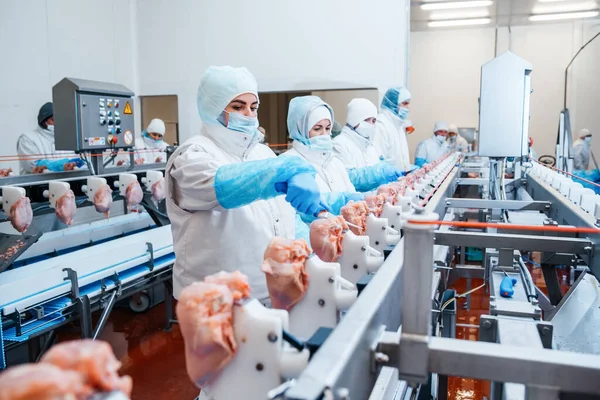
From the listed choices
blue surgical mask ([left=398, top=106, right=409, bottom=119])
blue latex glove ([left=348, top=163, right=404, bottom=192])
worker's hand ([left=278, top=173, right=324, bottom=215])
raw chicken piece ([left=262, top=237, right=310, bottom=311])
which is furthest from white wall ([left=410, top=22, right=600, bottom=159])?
raw chicken piece ([left=262, top=237, right=310, bottom=311])

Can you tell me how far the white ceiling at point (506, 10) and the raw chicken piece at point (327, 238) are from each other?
8.51 m

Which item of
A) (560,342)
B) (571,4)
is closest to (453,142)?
(571,4)

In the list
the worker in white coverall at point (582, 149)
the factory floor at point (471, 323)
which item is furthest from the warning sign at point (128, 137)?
the worker in white coverall at point (582, 149)

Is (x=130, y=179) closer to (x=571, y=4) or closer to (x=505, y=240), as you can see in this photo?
(x=505, y=240)

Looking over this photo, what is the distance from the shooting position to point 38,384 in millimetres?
586

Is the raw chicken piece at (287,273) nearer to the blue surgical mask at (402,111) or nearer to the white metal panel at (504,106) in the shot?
the white metal panel at (504,106)

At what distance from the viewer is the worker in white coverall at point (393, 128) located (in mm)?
6086

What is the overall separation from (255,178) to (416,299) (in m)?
0.90

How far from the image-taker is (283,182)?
183 centimetres

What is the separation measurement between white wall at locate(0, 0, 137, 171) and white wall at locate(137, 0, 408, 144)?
0.70m

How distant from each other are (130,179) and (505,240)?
3250 mm

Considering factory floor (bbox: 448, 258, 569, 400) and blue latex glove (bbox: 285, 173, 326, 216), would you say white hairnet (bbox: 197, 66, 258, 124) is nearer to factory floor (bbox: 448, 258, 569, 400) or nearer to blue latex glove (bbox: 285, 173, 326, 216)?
blue latex glove (bbox: 285, 173, 326, 216)

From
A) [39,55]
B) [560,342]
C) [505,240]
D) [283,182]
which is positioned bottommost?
[560,342]

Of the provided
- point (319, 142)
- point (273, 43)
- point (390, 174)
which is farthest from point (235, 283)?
point (273, 43)
